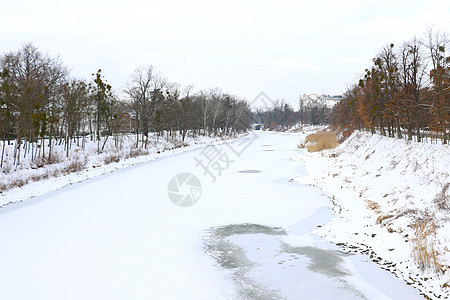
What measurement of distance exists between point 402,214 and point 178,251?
644 centimetres

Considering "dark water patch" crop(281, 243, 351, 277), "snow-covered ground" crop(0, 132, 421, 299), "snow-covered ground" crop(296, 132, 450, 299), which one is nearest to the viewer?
"snow-covered ground" crop(0, 132, 421, 299)

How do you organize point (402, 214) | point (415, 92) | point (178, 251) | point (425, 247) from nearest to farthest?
point (425, 247) < point (178, 251) < point (402, 214) < point (415, 92)

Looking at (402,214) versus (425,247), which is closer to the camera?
(425,247)

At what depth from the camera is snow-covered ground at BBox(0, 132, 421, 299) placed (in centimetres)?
648

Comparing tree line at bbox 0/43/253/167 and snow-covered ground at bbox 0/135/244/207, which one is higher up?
tree line at bbox 0/43/253/167

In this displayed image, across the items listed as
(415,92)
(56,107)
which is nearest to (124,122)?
(56,107)

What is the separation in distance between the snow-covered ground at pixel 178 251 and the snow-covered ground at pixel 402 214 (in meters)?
0.47

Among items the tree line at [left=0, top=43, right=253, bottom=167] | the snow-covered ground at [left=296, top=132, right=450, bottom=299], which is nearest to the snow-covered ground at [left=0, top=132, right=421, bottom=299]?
the snow-covered ground at [left=296, top=132, right=450, bottom=299]

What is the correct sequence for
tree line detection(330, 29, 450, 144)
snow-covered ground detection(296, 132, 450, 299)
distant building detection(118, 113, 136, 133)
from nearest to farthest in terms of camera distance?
snow-covered ground detection(296, 132, 450, 299) → tree line detection(330, 29, 450, 144) → distant building detection(118, 113, 136, 133)

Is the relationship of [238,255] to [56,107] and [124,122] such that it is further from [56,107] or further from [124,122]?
[124,122]

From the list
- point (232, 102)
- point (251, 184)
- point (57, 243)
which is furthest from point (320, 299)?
point (232, 102)

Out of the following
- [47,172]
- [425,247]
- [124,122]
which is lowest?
[425,247]

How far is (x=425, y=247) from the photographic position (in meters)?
6.97

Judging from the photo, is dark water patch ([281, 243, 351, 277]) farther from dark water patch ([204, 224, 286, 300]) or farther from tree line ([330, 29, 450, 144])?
tree line ([330, 29, 450, 144])
